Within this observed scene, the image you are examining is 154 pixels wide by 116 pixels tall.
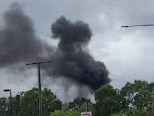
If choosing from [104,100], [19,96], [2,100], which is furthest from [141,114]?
[2,100]

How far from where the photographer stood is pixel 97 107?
148500 millimetres

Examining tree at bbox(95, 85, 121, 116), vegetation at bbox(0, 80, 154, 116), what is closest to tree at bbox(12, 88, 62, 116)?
vegetation at bbox(0, 80, 154, 116)

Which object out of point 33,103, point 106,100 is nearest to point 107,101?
point 106,100

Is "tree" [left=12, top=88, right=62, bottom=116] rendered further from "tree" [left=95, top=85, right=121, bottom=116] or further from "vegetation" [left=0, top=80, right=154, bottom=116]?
"tree" [left=95, top=85, right=121, bottom=116]

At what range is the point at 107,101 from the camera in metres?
146

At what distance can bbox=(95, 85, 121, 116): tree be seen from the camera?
146m

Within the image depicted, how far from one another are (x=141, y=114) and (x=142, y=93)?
101ft

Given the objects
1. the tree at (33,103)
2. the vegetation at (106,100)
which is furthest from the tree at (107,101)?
the tree at (33,103)

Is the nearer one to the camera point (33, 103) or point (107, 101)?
point (107, 101)

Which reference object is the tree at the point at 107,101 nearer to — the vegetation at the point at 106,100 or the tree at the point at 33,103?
the vegetation at the point at 106,100

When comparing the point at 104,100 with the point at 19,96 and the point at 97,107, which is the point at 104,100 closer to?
the point at 97,107

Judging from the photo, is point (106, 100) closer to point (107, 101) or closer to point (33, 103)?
point (107, 101)

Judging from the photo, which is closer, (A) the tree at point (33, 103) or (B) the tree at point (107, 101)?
(B) the tree at point (107, 101)

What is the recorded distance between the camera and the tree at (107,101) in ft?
479
